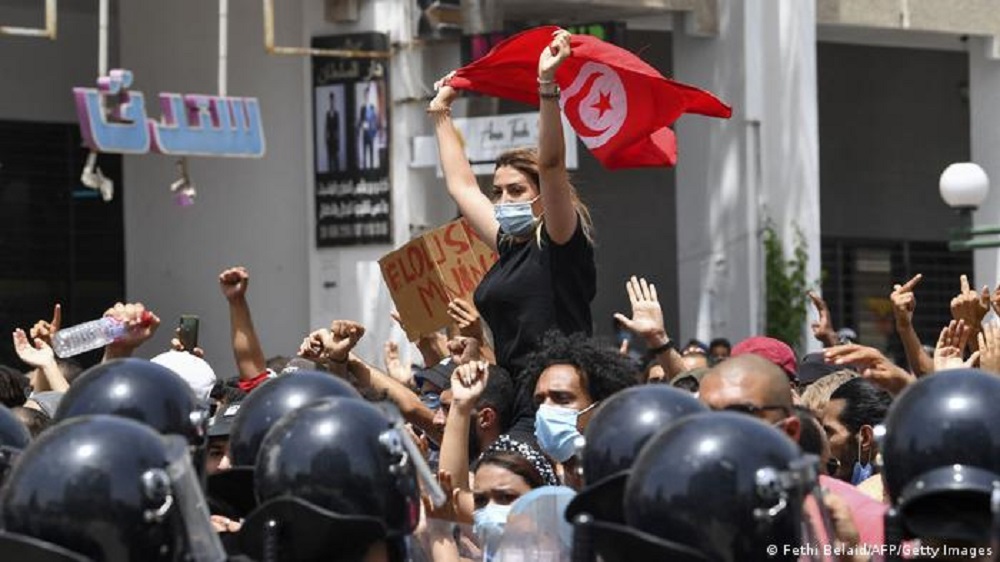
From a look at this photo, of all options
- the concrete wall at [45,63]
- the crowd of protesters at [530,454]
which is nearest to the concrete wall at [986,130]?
the concrete wall at [45,63]

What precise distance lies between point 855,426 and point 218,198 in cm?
1573

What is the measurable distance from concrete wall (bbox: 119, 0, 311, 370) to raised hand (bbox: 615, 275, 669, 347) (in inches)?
540

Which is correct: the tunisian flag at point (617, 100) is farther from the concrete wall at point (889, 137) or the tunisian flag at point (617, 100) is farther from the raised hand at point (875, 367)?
the concrete wall at point (889, 137)

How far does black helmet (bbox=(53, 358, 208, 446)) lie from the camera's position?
555 cm

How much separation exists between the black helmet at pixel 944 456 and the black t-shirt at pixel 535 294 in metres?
2.83

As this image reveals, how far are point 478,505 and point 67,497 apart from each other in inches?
93.3

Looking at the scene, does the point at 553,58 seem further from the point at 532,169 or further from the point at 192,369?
the point at 192,369

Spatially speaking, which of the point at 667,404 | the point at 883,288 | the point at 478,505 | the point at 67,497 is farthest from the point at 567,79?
the point at 883,288

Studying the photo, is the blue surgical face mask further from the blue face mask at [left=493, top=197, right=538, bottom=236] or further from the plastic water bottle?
the blue face mask at [left=493, top=197, right=538, bottom=236]

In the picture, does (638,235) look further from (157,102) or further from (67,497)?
(67,497)

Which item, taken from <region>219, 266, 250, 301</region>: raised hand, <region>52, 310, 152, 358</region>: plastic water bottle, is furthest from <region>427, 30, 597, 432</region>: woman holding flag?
<region>52, 310, 152, 358</region>: plastic water bottle

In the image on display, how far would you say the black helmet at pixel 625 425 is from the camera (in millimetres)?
5094

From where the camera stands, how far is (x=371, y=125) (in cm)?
2209

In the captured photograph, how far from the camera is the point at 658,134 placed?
9.57 metres
